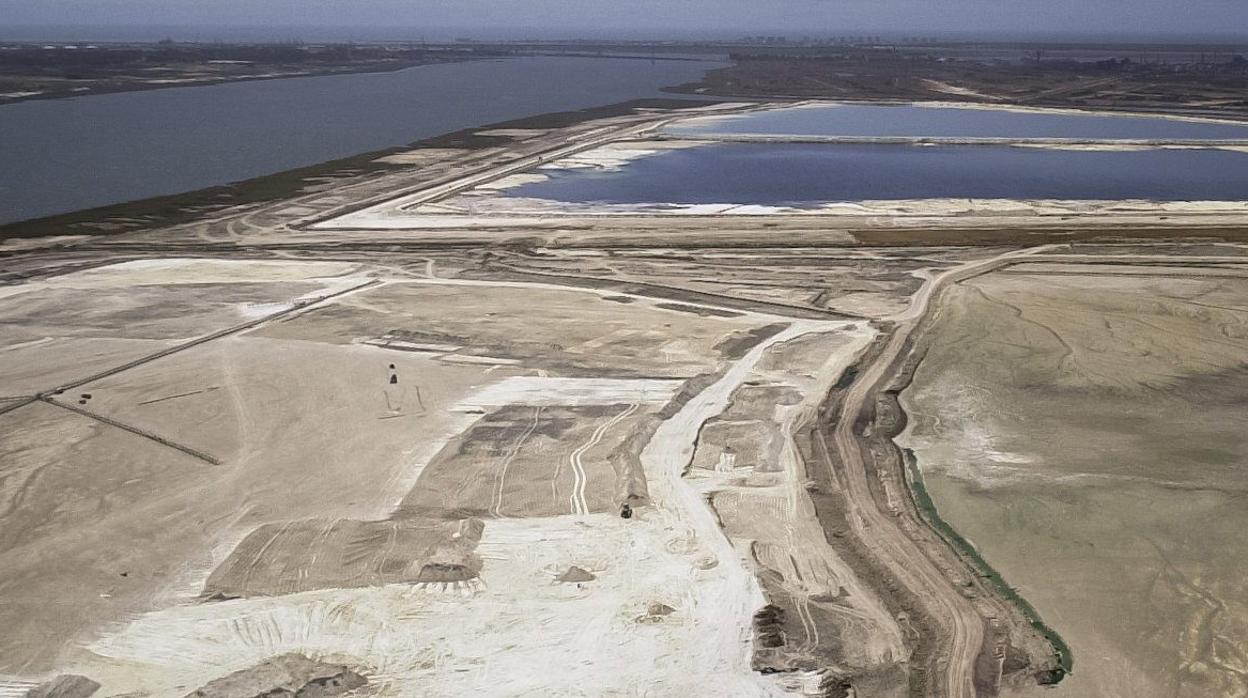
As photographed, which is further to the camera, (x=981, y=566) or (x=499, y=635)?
(x=981, y=566)

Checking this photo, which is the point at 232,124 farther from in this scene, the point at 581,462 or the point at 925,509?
the point at 925,509

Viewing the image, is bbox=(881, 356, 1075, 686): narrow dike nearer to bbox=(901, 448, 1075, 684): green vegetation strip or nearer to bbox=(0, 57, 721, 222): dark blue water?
bbox=(901, 448, 1075, 684): green vegetation strip

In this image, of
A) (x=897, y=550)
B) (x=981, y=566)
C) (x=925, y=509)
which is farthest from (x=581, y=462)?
(x=981, y=566)

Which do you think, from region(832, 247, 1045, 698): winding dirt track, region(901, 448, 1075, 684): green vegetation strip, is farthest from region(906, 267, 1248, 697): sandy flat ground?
region(832, 247, 1045, 698): winding dirt track

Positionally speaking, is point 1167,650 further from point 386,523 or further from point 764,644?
point 386,523

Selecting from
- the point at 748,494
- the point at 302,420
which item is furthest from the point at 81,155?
the point at 748,494
